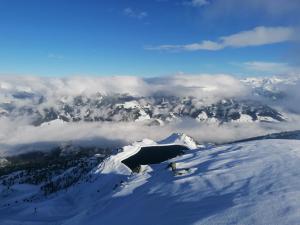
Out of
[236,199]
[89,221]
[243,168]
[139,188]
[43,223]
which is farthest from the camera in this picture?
[43,223]

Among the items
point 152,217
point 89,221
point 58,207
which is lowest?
point 58,207

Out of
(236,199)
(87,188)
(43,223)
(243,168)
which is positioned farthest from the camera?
(87,188)

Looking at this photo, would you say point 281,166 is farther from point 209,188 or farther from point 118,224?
point 118,224

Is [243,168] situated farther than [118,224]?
Yes

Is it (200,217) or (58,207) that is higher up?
(200,217)

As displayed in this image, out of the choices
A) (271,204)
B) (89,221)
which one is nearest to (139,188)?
(89,221)

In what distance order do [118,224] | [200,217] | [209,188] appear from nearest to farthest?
[200,217] → [118,224] → [209,188]

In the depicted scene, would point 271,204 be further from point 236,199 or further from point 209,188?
point 209,188

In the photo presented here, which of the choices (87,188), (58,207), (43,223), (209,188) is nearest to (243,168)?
(209,188)

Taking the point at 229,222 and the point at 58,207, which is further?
the point at 58,207
